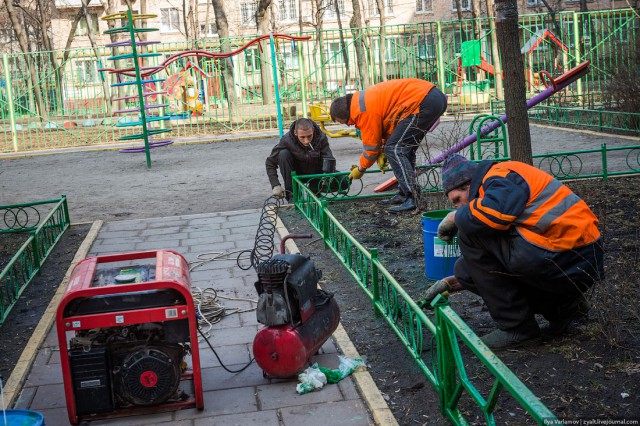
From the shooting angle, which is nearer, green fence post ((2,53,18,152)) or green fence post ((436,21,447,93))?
green fence post ((2,53,18,152))

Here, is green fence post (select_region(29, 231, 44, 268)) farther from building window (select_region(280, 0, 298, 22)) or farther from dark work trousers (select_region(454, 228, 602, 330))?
building window (select_region(280, 0, 298, 22))

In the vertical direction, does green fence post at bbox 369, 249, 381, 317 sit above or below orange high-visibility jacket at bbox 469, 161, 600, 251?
below

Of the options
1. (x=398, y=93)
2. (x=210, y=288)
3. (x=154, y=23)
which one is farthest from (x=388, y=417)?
(x=154, y=23)

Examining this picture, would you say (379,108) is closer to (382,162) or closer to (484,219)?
(382,162)

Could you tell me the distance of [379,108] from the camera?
8898 millimetres

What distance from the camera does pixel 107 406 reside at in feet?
14.3

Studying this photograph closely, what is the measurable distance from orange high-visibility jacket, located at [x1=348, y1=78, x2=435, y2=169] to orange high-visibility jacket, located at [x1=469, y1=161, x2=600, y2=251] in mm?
4393

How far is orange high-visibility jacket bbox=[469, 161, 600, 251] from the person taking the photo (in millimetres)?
4504

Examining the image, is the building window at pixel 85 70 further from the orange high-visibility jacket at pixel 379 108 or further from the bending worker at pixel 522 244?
the bending worker at pixel 522 244

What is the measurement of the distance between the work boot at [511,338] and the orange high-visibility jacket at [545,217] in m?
0.57

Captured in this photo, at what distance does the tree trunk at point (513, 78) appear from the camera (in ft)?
26.8

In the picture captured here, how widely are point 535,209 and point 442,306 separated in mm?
972

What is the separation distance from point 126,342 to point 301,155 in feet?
18.6

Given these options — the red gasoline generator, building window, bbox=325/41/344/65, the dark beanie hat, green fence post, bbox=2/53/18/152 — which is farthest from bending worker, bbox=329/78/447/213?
green fence post, bbox=2/53/18/152
